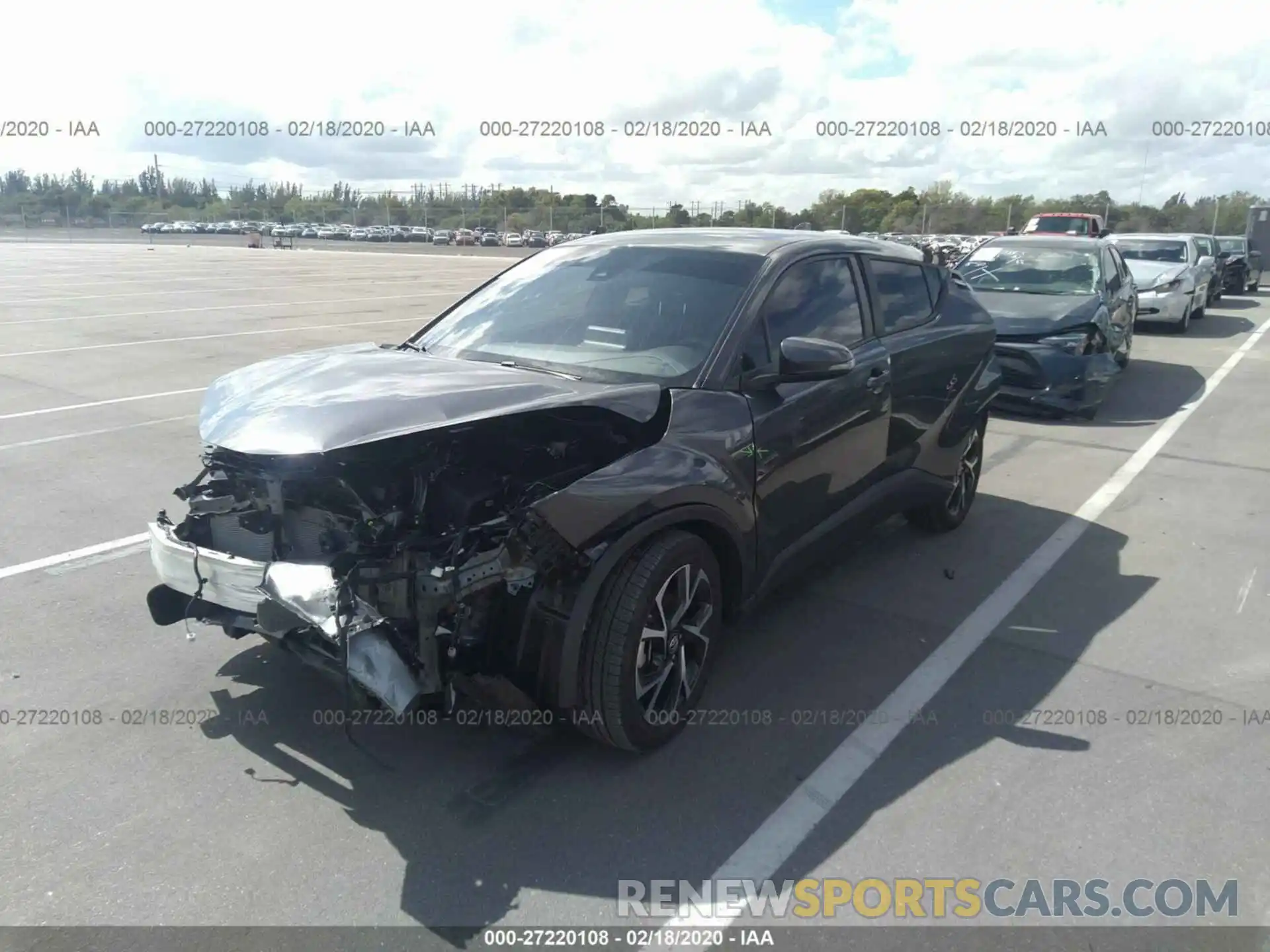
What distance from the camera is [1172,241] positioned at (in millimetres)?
17938

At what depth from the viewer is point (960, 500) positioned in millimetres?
6070

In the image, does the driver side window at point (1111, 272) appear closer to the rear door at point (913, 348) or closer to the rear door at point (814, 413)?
the rear door at point (913, 348)

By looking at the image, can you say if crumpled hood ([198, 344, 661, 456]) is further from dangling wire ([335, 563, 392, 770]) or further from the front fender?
dangling wire ([335, 563, 392, 770])

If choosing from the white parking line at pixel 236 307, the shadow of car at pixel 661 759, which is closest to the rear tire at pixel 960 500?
the shadow of car at pixel 661 759

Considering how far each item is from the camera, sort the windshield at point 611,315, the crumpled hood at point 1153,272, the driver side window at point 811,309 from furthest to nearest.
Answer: the crumpled hood at point 1153,272 < the driver side window at point 811,309 < the windshield at point 611,315

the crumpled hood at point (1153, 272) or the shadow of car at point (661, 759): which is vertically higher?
the crumpled hood at point (1153, 272)

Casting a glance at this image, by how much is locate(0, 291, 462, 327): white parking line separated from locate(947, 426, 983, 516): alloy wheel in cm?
1598

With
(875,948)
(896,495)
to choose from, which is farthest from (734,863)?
(896,495)

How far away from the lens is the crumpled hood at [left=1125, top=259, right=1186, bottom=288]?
643 inches

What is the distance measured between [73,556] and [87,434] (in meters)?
3.32

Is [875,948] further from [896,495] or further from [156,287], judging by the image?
[156,287]

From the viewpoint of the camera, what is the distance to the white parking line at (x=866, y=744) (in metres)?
2.95

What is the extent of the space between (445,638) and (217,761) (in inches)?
44.9

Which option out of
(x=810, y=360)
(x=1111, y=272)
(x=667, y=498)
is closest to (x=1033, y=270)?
(x=1111, y=272)
